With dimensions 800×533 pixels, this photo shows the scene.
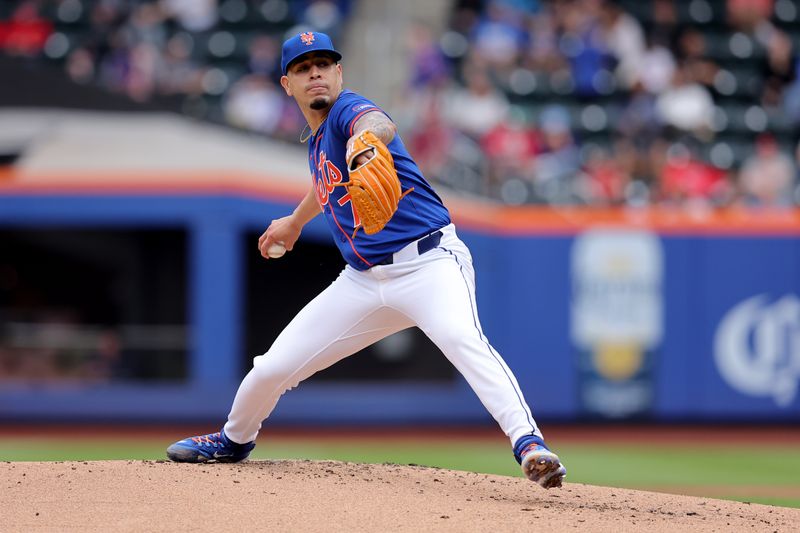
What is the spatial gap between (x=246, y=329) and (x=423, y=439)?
2.33m

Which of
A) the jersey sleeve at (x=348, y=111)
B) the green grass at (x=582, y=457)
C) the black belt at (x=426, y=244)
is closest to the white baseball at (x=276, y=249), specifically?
the black belt at (x=426, y=244)

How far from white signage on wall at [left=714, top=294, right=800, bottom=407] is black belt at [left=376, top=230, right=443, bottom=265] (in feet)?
22.6

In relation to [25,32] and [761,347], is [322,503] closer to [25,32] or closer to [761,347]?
[761,347]

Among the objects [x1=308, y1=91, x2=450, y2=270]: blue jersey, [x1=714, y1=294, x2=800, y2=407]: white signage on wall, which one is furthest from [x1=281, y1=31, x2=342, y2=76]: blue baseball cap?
[x1=714, y1=294, x2=800, y2=407]: white signage on wall

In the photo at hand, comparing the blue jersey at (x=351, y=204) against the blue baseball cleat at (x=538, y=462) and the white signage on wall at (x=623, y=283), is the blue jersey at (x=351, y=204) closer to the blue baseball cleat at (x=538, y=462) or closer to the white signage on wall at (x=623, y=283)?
the blue baseball cleat at (x=538, y=462)

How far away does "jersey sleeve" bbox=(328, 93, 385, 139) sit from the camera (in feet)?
13.7

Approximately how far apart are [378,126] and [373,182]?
0.78 ft

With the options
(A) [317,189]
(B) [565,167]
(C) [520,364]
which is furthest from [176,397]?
(A) [317,189]

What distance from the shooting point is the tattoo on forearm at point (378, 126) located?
4.04m

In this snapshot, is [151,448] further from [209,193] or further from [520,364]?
[520,364]

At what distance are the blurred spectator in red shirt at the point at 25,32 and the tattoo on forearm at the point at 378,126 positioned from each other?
30.4 feet

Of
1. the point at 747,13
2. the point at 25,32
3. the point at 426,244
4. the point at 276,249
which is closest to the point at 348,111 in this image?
the point at 426,244

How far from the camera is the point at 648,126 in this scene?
11.5 m

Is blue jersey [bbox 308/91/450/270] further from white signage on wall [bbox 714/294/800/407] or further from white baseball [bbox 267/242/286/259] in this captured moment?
white signage on wall [bbox 714/294/800/407]
